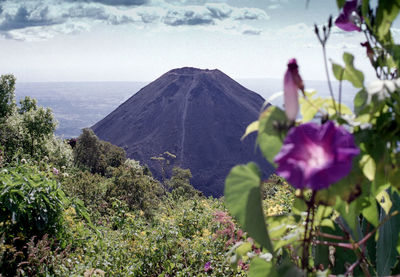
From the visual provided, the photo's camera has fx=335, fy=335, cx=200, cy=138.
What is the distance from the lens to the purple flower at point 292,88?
1.47ft

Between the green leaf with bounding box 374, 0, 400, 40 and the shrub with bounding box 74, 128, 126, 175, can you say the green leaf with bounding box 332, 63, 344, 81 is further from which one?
the shrub with bounding box 74, 128, 126, 175

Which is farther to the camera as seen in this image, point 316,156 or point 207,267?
point 207,267

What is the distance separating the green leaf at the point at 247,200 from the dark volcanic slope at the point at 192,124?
2626 inches

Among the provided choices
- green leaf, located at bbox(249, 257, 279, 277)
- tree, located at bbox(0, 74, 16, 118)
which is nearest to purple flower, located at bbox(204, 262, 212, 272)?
green leaf, located at bbox(249, 257, 279, 277)

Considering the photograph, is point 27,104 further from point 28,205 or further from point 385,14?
point 385,14

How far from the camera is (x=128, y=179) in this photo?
30.7ft

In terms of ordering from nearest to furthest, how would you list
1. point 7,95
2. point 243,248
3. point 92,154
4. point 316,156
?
point 316,156 → point 243,248 → point 7,95 → point 92,154

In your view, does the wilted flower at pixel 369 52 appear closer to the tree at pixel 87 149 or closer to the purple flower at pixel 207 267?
the purple flower at pixel 207 267

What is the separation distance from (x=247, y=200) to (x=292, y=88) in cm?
17

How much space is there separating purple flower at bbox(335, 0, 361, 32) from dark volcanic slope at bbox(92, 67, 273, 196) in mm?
66589

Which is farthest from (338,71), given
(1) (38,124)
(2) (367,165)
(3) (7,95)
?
(3) (7,95)

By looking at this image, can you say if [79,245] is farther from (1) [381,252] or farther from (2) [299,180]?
(2) [299,180]

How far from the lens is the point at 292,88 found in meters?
0.47

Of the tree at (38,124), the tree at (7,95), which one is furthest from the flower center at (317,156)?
the tree at (7,95)
